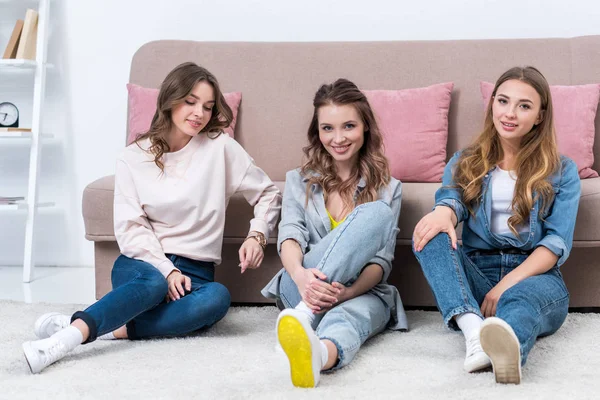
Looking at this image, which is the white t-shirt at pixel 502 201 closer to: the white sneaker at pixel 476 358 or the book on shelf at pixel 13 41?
the white sneaker at pixel 476 358

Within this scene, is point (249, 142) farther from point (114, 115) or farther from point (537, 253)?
point (537, 253)

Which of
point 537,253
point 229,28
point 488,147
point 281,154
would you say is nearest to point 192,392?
point 537,253

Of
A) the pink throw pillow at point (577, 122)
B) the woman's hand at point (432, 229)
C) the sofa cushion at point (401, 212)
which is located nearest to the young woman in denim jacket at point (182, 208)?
the sofa cushion at point (401, 212)

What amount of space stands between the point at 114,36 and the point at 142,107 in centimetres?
86

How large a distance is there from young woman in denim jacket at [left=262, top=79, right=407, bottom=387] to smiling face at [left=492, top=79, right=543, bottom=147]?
326 millimetres

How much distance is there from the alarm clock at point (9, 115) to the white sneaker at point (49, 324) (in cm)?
165

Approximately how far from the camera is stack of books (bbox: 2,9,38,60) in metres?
3.16

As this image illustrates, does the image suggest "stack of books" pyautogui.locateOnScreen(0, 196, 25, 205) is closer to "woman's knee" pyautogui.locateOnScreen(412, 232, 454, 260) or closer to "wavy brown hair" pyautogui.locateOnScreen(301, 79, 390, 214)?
"wavy brown hair" pyautogui.locateOnScreen(301, 79, 390, 214)

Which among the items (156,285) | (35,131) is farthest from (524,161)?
(35,131)

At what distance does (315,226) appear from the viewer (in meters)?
1.96

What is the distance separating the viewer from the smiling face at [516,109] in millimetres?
1860

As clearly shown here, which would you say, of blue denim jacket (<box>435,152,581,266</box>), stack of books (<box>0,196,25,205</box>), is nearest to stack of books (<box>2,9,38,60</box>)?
stack of books (<box>0,196,25,205</box>)

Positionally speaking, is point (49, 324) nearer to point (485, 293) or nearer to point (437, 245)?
point (437, 245)

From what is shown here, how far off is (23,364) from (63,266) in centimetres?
192
